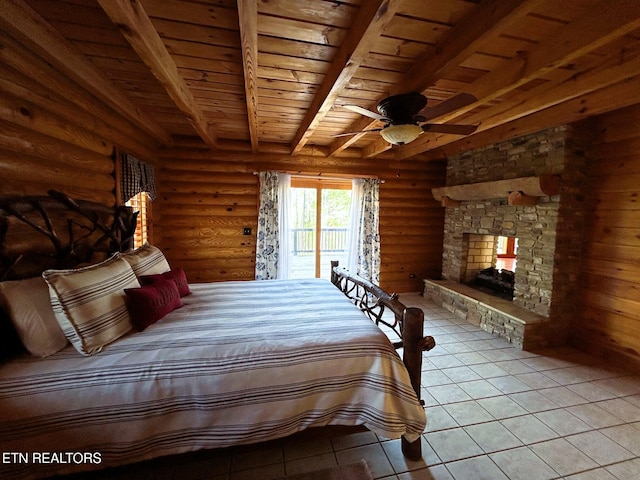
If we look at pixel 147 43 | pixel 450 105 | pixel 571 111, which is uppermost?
pixel 571 111

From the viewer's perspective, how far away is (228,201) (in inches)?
172

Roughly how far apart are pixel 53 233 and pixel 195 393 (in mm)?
1653

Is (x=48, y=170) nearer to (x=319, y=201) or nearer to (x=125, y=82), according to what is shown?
(x=125, y=82)

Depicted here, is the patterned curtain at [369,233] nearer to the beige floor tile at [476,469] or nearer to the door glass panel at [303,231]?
the door glass panel at [303,231]

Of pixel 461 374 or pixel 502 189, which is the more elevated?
pixel 502 189

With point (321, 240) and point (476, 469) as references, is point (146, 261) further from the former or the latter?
point (321, 240)

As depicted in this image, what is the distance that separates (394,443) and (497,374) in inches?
55.9

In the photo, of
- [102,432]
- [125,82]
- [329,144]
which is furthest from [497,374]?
[125,82]

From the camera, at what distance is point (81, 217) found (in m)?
2.38

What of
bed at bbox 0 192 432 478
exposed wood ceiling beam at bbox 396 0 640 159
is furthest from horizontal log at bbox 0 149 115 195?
exposed wood ceiling beam at bbox 396 0 640 159

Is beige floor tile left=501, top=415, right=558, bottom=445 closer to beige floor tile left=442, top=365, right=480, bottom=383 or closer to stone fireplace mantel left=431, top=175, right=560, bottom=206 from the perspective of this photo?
beige floor tile left=442, top=365, right=480, bottom=383

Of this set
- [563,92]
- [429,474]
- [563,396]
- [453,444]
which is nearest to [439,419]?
[453,444]

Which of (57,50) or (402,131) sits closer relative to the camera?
(57,50)

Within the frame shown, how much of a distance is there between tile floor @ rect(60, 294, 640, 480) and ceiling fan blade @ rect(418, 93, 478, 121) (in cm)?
220
